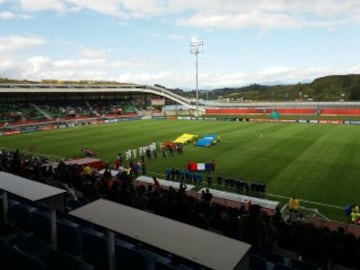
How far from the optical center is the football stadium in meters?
5.20

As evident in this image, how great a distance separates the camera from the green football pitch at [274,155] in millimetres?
21578

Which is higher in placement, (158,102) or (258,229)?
(158,102)

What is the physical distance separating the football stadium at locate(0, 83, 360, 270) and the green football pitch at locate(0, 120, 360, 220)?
0.11 metres

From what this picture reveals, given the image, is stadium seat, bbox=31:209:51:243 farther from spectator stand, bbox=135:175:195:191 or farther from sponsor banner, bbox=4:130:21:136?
sponsor banner, bbox=4:130:21:136

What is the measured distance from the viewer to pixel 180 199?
11.7 metres

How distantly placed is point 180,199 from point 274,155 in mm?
22493

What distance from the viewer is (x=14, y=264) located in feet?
16.0

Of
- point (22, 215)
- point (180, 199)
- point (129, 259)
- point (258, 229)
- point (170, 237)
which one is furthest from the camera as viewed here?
point (180, 199)

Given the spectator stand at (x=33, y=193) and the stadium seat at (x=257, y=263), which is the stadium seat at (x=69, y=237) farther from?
the stadium seat at (x=257, y=263)

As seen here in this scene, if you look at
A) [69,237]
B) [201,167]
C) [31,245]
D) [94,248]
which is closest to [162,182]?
[201,167]

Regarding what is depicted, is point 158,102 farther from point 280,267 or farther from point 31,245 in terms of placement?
point 31,245

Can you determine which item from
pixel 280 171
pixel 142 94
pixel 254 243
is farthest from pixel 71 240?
pixel 142 94

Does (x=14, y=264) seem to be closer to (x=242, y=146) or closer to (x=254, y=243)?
(x=254, y=243)

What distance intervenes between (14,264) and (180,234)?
2.37 metres
